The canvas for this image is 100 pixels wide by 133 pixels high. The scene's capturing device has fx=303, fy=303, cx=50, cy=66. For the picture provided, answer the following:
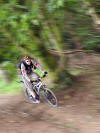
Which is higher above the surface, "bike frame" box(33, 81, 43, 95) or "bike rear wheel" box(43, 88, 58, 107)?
"bike frame" box(33, 81, 43, 95)

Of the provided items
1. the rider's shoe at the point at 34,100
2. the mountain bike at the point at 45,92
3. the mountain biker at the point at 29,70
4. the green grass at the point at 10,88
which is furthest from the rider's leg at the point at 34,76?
the green grass at the point at 10,88

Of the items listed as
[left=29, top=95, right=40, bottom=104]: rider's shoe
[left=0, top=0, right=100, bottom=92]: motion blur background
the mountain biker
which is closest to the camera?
[left=0, top=0, right=100, bottom=92]: motion blur background

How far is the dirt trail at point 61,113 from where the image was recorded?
7762 mm

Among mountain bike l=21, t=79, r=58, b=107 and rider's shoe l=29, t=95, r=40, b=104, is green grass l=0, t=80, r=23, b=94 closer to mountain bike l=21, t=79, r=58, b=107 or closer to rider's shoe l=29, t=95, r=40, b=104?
rider's shoe l=29, t=95, r=40, b=104

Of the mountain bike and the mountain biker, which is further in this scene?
the mountain bike

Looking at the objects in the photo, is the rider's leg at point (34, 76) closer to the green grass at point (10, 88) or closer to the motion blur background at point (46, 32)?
the motion blur background at point (46, 32)

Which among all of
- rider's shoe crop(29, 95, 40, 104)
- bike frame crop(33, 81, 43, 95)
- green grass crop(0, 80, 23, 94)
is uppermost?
bike frame crop(33, 81, 43, 95)

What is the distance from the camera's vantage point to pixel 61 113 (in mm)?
8289

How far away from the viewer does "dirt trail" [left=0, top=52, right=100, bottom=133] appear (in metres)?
7.76

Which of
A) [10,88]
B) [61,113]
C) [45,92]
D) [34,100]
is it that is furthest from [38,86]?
[10,88]

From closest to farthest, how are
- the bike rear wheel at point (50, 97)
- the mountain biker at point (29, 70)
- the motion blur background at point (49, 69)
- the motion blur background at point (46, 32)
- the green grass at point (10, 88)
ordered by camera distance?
the motion blur background at point (46, 32)
the motion blur background at point (49, 69)
the mountain biker at point (29, 70)
the bike rear wheel at point (50, 97)
the green grass at point (10, 88)

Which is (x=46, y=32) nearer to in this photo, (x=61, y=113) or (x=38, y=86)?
(x=38, y=86)

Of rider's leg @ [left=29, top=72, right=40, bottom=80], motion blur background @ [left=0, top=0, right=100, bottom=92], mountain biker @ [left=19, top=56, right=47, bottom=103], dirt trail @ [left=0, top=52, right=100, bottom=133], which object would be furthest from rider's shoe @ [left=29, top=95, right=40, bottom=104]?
motion blur background @ [left=0, top=0, right=100, bottom=92]

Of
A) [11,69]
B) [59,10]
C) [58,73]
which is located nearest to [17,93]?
[11,69]
